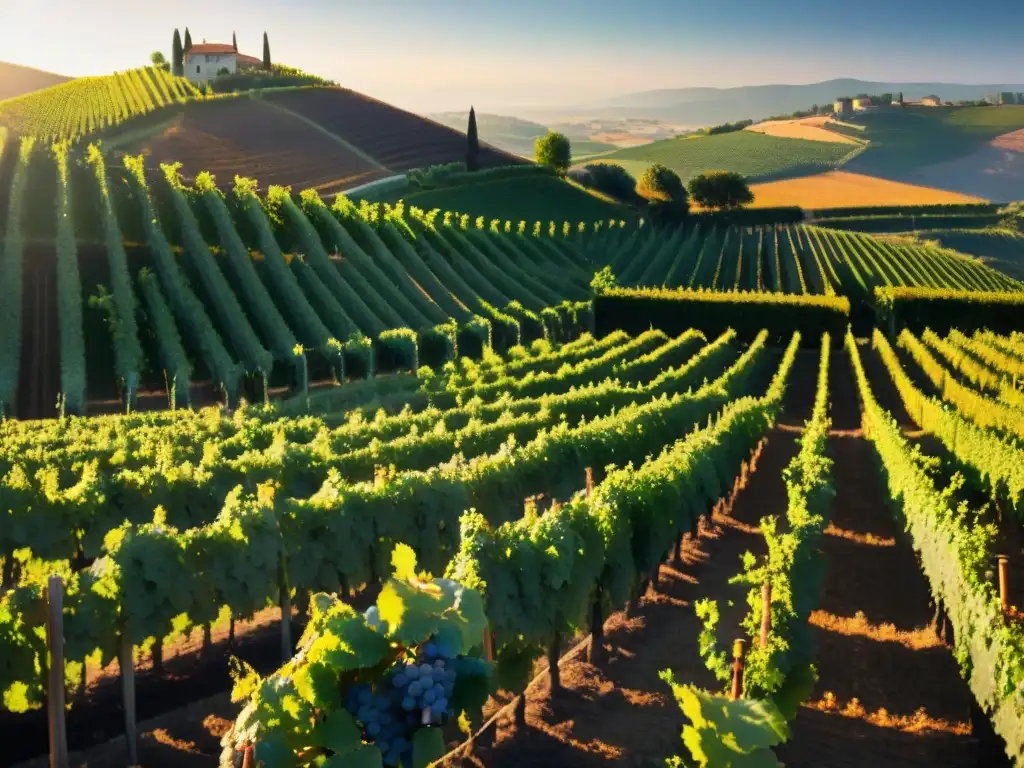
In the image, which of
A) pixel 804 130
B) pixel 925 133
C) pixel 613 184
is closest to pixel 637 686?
pixel 613 184

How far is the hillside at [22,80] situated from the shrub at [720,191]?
82.4 meters

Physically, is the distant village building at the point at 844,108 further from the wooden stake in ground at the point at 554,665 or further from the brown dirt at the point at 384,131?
the wooden stake in ground at the point at 554,665

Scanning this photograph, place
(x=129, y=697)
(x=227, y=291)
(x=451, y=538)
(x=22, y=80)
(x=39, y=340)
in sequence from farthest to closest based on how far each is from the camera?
(x=22, y=80) < (x=227, y=291) < (x=39, y=340) < (x=451, y=538) < (x=129, y=697)

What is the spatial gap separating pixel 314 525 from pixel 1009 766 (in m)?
8.38

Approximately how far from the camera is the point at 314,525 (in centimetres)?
1152

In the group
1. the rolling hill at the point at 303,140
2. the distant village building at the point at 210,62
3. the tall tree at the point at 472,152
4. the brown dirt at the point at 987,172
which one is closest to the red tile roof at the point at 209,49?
the distant village building at the point at 210,62

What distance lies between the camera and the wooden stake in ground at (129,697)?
9.41 meters

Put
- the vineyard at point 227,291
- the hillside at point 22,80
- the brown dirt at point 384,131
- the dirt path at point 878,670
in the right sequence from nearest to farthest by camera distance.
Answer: the dirt path at point 878,670, the vineyard at point 227,291, the brown dirt at point 384,131, the hillside at point 22,80

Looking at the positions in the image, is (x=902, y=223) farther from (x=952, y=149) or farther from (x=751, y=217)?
(x=952, y=149)

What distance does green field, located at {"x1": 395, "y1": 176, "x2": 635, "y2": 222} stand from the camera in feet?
270

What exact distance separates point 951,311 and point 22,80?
12037 cm

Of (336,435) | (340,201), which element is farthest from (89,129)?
(336,435)

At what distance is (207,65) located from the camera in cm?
11225

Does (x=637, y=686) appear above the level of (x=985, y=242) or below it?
below
